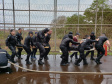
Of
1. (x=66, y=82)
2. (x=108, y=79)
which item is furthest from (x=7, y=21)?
(x=108, y=79)

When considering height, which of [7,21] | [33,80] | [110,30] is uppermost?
[7,21]

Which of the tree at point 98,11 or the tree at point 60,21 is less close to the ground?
the tree at point 98,11

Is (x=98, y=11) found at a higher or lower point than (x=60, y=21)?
higher

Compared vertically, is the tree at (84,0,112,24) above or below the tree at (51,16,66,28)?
above

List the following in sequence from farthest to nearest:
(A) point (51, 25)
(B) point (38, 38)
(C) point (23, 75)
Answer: (A) point (51, 25)
(B) point (38, 38)
(C) point (23, 75)

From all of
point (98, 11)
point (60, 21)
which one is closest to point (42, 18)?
point (60, 21)

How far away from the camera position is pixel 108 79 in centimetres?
390

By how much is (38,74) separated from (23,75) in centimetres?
56

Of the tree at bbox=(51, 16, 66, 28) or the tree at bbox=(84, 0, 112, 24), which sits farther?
the tree at bbox=(84, 0, 112, 24)

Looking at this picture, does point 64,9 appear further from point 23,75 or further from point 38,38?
point 23,75

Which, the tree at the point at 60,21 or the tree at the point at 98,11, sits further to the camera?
the tree at the point at 98,11

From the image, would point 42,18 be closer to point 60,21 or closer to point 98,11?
point 60,21

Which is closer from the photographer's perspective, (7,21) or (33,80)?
(33,80)

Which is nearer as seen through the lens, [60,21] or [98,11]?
[60,21]
